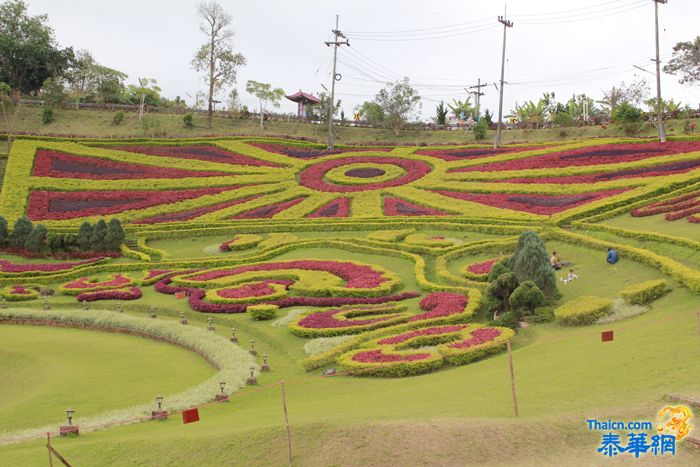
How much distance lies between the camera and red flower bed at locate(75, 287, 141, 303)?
98.5 feet

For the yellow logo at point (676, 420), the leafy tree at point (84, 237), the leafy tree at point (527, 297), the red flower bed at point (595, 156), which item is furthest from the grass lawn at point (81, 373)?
the red flower bed at point (595, 156)

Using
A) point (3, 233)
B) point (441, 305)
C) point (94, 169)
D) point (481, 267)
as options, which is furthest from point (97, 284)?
point (94, 169)

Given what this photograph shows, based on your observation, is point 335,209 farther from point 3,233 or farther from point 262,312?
point 3,233

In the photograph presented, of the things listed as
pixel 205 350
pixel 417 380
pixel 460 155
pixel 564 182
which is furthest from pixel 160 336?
pixel 460 155

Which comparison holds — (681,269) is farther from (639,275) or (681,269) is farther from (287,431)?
(287,431)

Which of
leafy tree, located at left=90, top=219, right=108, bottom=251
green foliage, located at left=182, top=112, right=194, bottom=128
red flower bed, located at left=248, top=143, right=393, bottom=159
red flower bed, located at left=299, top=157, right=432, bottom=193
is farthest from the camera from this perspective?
green foliage, located at left=182, top=112, right=194, bottom=128

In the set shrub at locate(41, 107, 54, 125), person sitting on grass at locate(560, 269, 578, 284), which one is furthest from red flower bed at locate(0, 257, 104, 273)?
shrub at locate(41, 107, 54, 125)

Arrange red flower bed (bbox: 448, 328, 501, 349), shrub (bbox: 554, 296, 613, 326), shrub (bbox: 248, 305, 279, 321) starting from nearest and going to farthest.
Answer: red flower bed (bbox: 448, 328, 501, 349) → shrub (bbox: 554, 296, 613, 326) → shrub (bbox: 248, 305, 279, 321)

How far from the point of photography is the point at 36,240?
38250 millimetres

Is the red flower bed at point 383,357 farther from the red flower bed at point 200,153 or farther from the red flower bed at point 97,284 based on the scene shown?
the red flower bed at point 200,153

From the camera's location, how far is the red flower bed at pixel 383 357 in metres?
19.1

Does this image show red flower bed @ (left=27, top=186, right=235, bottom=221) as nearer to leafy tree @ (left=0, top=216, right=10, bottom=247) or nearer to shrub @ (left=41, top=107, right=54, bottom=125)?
leafy tree @ (left=0, top=216, right=10, bottom=247)

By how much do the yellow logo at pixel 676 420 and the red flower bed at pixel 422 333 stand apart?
10.3 metres

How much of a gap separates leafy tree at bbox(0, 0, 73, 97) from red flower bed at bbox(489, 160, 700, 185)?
48276 mm
